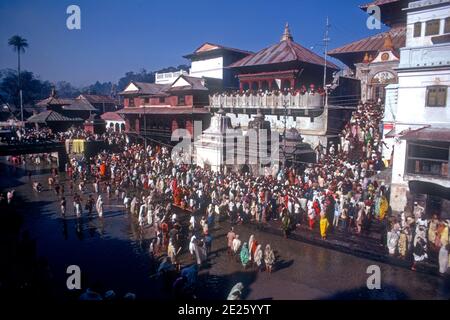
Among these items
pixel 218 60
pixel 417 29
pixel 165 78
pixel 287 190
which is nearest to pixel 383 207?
pixel 287 190

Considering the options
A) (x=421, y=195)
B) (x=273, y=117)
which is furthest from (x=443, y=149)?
(x=273, y=117)

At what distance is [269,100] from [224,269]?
68.6ft

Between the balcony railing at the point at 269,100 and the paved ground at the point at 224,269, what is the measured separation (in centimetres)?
1380

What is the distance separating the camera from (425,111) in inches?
672

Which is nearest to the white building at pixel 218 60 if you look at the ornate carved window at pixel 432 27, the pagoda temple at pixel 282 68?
the pagoda temple at pixel 282 68

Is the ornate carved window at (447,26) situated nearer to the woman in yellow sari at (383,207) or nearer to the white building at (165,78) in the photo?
the woman in yellow sari at (383,207)

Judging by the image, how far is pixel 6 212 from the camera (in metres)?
20.8

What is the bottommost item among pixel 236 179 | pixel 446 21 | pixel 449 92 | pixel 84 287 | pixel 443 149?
pixel 84 287

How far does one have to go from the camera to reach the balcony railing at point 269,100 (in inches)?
1101

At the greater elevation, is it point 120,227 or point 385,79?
point 385,79

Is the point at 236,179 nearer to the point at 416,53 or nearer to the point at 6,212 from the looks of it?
the point at 416,53

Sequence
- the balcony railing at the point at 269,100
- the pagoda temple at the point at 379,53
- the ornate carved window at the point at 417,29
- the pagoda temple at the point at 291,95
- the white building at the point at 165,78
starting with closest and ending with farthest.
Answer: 1. the ornate carved window at the point at 417,29
2. the pagoda temple at the point at 379,53
3. the balcony railing at the point at 269,100
4. the pagoda temple at the point at 291,95
5. the white building at the point at 165,78

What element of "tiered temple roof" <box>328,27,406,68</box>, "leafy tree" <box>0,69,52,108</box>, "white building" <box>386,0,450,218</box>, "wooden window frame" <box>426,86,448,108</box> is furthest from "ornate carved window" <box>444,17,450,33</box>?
"leafy tree" <box>0,69,52,108</box>

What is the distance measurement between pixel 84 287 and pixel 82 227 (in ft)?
24.0
